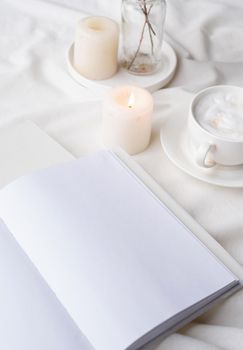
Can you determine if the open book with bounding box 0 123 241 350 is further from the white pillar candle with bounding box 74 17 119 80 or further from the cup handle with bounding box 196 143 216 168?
the white pillar candle with bounding box 74 17 119 80

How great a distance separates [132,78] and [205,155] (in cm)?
21

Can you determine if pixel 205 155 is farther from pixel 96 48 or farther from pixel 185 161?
pixel 96 48

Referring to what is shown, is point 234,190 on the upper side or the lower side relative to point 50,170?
lower

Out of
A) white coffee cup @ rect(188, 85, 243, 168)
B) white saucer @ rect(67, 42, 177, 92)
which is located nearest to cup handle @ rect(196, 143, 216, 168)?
white coffee cup @ rect(188, 85, 243, 168)


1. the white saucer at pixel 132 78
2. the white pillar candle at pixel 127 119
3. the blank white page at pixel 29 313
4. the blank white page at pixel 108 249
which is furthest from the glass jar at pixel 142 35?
the blank white page at pixel 29 313

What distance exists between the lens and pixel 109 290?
466mm

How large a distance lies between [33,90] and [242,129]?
280 mm

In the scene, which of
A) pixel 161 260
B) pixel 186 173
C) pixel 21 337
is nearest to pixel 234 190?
pixel 186 173

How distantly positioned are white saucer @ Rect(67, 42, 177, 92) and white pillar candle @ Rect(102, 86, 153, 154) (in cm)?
9

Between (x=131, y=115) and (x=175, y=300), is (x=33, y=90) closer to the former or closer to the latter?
(x=131, y=115)

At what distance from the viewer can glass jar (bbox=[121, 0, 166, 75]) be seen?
0.76 m

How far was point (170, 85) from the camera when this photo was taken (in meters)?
0.77

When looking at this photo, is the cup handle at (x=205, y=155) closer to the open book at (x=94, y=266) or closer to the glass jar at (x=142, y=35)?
the open book at (x=94, y=266)

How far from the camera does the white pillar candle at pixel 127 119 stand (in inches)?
24.7
